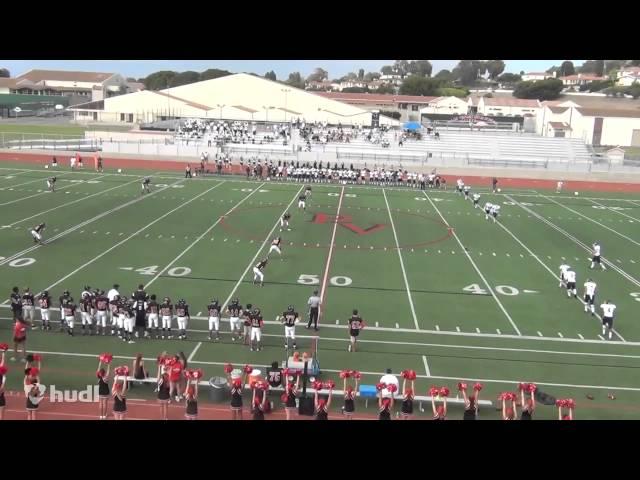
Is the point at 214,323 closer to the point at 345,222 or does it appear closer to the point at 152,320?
the point at 152,320

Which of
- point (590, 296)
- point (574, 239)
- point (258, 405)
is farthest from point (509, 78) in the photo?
point (258, 405)

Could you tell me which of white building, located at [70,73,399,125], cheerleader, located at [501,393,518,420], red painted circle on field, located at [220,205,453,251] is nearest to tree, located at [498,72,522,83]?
white building, located at [70,73,399,125]

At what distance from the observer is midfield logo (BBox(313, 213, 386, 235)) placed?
24.3 metres

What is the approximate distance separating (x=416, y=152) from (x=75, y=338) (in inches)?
1666

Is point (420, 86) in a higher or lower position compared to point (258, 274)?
higher

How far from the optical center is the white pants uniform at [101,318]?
12.8 m

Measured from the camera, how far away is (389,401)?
8859mm

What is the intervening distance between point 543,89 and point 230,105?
50.6 m

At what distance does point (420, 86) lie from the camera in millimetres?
104812

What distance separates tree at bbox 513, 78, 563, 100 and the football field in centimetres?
6914

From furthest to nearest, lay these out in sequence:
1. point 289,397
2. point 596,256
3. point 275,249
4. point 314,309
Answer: point 275,249 → point 596,256 → point 314,309 → point 289,397

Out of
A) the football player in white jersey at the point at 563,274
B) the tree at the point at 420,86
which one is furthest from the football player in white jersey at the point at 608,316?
the tree at the point at 420,86

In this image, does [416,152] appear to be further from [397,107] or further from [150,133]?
[397,107]

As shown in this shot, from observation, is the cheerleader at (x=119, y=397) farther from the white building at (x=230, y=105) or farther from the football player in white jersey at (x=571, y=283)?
the white building at (x=230, y=105)
